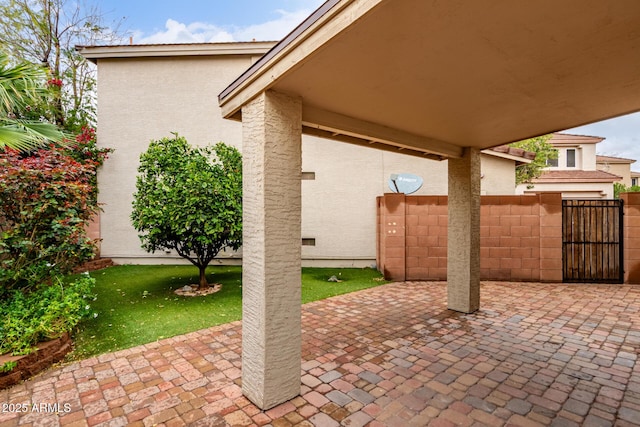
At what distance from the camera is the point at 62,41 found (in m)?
9.98

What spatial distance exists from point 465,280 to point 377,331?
180 centimetres

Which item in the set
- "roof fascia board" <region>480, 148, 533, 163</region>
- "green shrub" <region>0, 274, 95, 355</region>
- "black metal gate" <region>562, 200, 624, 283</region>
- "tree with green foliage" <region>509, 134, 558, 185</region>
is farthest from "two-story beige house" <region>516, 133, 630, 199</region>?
"green shrub" <region>0, 274, 95, 355</region>

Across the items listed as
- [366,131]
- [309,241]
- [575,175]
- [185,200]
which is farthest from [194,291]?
[575,175]

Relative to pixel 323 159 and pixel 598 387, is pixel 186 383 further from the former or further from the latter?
pixel 323 159

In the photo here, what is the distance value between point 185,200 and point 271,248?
3486mm

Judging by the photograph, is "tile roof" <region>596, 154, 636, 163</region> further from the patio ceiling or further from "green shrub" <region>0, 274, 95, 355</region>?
"green shrub" <region>0, 274, 95, 355</region>

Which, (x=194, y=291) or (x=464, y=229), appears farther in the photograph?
(x=194, y=291)

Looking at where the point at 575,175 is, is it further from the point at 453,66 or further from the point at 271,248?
the point at 271,248

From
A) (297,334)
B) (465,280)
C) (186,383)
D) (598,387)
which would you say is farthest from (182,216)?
(598,387)

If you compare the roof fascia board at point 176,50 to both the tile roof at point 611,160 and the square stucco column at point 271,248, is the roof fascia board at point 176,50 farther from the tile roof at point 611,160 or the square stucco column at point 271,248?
the tile roof at point 611,160

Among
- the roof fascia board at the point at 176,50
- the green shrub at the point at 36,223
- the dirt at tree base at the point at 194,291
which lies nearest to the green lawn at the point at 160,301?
the dirt at tree base at the point at 194,291

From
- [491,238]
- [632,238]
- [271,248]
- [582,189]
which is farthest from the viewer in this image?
[582,189]

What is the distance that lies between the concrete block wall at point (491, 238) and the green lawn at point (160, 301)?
1.06m

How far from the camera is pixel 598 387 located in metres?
2.93
